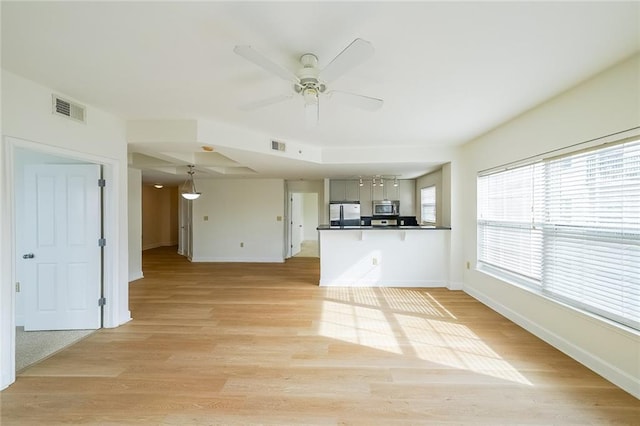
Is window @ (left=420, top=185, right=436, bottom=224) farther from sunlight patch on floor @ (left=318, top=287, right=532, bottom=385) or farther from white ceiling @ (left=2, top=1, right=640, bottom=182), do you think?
white ceiling @ (left=2, top=1, right=640, bottom=182)

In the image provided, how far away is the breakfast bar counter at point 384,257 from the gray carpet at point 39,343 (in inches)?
135

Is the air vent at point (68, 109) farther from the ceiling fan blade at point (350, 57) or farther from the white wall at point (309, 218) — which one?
the white wall at point (309, 218)

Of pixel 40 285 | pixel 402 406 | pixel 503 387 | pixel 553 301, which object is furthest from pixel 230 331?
pixel 553 301

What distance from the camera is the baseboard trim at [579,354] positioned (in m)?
1.98

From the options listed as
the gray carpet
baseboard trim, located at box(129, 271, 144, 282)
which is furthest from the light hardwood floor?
baseboard trim, located at box(129, 271, 144, 282)

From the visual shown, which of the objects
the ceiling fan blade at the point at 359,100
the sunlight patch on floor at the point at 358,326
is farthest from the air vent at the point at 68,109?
the sunlight patch on floor at the point at 358,326

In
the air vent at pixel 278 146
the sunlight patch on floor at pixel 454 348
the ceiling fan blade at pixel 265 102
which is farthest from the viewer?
the air vent at pixel 278 146

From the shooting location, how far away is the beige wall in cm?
948

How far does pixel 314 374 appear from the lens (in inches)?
87.7

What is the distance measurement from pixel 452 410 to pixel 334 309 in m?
2.03

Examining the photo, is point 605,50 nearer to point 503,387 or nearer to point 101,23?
point 503,387

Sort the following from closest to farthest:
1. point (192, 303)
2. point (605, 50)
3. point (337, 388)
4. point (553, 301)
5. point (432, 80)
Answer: point (605, 50)
point (337, 388)
point (432, 80)
point (553, 301)
point (192, 303)

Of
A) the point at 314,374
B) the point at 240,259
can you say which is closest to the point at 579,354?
the point at 314,374

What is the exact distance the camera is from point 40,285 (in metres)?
3.04
